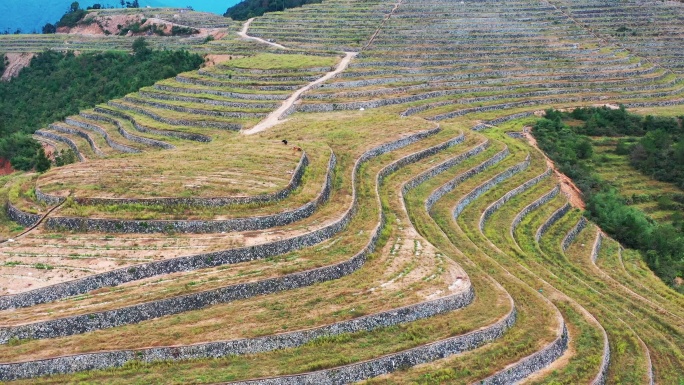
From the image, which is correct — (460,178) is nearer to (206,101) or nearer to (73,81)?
(206,101)

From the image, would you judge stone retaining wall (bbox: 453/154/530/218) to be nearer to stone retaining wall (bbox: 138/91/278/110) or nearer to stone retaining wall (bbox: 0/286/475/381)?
stone retaining wall (bbox: 0/286/475/381)

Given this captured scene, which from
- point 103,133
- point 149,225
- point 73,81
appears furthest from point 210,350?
point 73,81

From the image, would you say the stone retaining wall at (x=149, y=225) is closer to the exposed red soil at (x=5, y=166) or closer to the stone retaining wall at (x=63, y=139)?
the stone retaining wall at (x=63, y=139)

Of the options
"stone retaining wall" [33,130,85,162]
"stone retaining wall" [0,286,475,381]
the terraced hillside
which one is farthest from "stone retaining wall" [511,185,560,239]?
"stone retaining wall" [33,130,85,162]

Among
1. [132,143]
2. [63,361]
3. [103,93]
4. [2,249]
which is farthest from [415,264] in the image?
[103,93]

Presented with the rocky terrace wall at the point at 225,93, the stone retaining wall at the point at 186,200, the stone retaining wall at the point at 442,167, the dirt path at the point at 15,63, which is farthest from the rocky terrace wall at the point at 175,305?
the dirt path at the point at 15,63
